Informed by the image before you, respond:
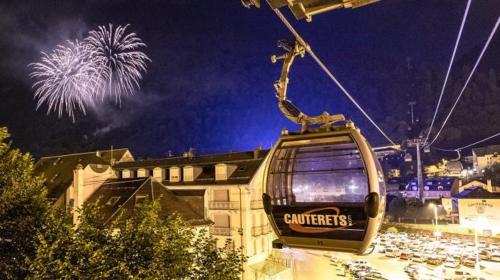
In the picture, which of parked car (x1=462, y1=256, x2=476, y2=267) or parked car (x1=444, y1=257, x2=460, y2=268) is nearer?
parked car (x1=444, y1=257, x2=460, y2=268)

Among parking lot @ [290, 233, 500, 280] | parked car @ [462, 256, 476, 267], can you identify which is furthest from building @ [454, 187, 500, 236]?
parked car @ [462, 256, 476, 267]

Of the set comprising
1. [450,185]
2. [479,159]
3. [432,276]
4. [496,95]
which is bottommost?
[432,276]

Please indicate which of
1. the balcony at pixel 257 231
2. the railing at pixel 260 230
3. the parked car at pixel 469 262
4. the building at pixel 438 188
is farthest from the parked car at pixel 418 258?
the building at pixel 438 188

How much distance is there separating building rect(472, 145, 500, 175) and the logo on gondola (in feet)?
382

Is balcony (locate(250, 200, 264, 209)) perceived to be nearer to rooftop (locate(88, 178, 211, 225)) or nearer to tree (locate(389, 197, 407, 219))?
rooftop (locate(88, 178, 211, 225))

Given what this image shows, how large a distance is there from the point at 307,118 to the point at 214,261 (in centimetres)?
897

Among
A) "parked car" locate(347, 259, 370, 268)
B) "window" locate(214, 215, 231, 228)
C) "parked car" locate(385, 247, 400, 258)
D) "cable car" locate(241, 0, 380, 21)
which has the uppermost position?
"cable car" locate(241, 0, 380, 21)

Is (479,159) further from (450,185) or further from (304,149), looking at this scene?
(304,149)

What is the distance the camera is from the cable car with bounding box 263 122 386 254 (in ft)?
25.1

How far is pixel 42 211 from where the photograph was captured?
13055 millimetres

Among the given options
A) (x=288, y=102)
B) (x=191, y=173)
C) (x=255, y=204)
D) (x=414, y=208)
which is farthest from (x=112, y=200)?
(x=414, y=208)

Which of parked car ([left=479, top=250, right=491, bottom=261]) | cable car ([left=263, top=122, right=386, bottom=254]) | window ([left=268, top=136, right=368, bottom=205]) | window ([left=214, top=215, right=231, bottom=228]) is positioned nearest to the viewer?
cable car ([left=263, top=122, right=386, bottom=254])

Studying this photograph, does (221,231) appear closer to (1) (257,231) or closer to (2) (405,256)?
(1) (257,231)

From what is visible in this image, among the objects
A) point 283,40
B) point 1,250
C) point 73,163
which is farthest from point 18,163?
point 73,163
